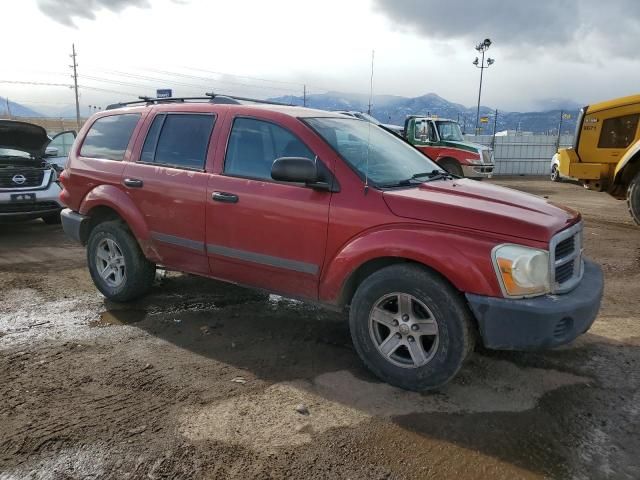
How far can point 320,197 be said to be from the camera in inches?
140

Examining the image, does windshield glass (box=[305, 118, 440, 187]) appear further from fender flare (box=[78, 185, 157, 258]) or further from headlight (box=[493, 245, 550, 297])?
fender flare (box=[78, 185, 157, 258])

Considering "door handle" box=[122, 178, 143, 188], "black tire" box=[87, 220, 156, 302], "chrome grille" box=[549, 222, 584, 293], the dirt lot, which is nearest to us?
the dirt lot

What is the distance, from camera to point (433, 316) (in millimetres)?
3154

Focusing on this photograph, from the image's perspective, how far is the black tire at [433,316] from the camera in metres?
3.10

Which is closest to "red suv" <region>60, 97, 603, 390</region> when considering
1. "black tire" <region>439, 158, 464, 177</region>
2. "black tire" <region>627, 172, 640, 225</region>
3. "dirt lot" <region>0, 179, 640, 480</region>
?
"dirt lot" <region>0, 179, 640, 480</region>

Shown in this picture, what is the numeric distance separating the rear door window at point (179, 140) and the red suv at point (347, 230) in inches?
0.6

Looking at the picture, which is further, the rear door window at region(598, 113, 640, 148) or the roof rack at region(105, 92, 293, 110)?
the rear door window at region(598, 113, 640, 148)

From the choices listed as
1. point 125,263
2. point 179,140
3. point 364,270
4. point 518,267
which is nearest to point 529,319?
point 518,267

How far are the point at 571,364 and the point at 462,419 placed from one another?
4.11ft

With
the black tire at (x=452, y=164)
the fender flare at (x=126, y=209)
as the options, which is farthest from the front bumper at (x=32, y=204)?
the black tire at (x=452, y=164)

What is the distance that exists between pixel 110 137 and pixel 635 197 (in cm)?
843

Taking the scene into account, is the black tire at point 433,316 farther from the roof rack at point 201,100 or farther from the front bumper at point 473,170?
the front bumper at point 473,170

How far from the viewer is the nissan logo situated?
791 centimetres

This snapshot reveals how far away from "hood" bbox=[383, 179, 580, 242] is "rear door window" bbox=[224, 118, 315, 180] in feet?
2.87
